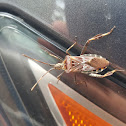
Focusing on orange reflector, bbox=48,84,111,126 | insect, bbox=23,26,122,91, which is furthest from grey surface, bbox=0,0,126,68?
orange reflector, bbox=48,84,111,126

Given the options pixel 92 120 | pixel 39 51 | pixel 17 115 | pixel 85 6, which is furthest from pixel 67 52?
pixel 17 115

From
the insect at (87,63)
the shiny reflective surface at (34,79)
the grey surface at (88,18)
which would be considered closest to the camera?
the insect at (87,63)

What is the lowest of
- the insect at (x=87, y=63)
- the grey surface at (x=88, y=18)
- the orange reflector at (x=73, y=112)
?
the orange reflector at (x=73, y=112)

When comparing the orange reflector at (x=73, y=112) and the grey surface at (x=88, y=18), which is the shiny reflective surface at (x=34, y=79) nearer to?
the orange reflector at (x=73, y=112)

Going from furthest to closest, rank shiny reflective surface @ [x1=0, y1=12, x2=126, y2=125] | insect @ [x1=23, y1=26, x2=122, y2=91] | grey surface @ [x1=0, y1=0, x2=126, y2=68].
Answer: shiny reflective surface @ [x1=0, y1=12, x2=126, y2=125] → grey surface @ [x1=0, y1=0, x2=126, y2=68] → insect @ [x1=23, y1=26, x2=122, y2=91]

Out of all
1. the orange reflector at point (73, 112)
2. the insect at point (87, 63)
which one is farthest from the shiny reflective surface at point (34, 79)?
the insect at point (87, 63)

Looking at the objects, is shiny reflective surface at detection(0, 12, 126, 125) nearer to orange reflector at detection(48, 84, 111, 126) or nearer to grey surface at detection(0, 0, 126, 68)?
orange reflector at detection(48, 84, 111, 126)

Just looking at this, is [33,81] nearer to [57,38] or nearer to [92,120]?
[57,38]

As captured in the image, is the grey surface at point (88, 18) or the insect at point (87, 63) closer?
the insect at point (87, 63)
